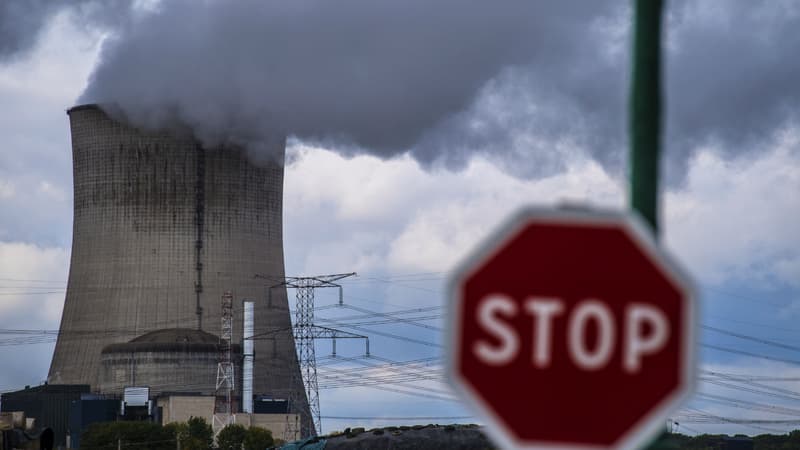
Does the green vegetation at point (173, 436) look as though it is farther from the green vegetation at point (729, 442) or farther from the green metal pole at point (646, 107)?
the green metal pole at point (646, 107)

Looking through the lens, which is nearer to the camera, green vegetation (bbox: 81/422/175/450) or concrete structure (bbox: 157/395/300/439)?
concrete structure (bbox: 157/395/300/439)

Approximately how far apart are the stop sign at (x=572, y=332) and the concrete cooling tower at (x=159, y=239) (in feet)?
194

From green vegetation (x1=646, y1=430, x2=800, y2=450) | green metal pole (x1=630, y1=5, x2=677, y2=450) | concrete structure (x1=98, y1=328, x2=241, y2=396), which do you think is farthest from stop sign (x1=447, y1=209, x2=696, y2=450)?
concrete structure (x1=98, y1=328, x2=241, y2=396)

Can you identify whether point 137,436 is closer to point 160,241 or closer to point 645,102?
point 160,241

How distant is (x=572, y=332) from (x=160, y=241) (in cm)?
6153

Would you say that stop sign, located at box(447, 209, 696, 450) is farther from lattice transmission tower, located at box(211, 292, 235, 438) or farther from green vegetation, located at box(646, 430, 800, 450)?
lattice transmission tower, located at box(211, 292, 235, 438)

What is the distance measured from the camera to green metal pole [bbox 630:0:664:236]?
414cm

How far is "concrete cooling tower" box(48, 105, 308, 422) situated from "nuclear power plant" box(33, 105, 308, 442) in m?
0.04

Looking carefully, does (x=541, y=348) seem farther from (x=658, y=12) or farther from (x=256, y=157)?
(x=256, y=157)

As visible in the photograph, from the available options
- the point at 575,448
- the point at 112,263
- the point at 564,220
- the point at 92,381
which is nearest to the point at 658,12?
the point at 564,220

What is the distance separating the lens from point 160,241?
210 ft

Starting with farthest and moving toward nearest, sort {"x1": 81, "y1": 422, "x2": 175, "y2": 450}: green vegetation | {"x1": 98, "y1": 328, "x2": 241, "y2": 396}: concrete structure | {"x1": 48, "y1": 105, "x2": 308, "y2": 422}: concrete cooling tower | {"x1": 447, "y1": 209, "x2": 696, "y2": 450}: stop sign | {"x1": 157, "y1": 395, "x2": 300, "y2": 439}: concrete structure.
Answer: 1. {"x1": 81, "y1": 422, "x2": 175, "y2": 450}: green vegetation
2. {"x1": 157, "y1": 395, "x2": 300, "y2": 439}: concrete structure
3. {"x1": 98, "y1": 328, "x2": 241, "y2": 396}: concrete structure
4. {"x1": 48, "y1": 105, "x2": 308, "y2": 422}: concrete cooling tower
5. {"x1": 447, "y1": 209, "x2": 696, "y2": 450}: stop sign

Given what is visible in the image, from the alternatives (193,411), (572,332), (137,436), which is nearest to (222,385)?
(193,411)

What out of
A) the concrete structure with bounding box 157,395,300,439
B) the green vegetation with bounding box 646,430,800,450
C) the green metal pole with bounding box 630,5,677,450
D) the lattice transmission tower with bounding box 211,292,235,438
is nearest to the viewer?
the green metal pole with bounding box 630,5,677,450
